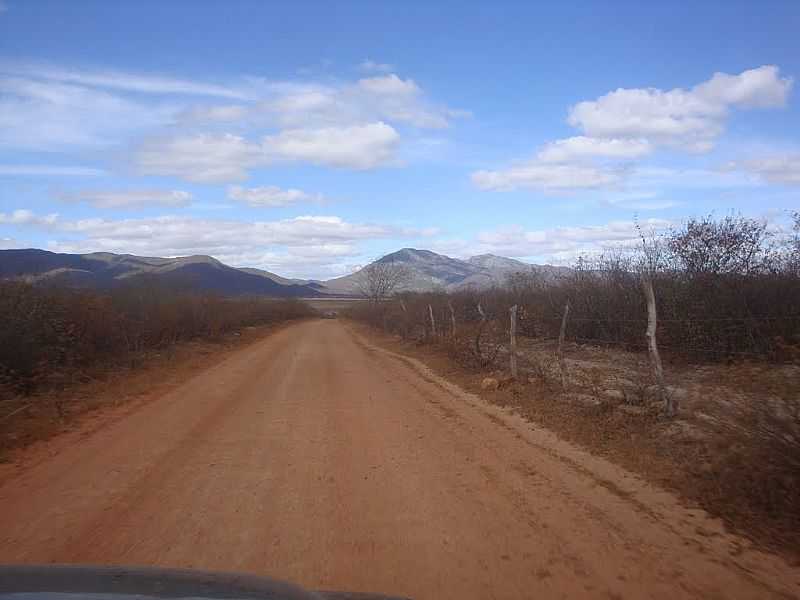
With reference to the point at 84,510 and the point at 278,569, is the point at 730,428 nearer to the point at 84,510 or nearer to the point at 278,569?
the point at 278,569

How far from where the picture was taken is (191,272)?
141ft

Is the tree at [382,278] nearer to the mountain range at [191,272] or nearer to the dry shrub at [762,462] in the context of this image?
the mountain range at [191,272]

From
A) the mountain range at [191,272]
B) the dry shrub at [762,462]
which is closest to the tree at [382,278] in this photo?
the mountain range at [191,272]

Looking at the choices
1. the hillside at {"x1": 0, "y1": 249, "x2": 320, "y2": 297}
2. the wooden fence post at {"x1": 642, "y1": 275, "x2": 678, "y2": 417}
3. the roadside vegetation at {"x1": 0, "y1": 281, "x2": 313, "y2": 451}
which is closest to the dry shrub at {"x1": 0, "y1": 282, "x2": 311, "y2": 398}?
the roadside vegetation at {"x1": 0, "y1": 281, "x2": 313, "y2": 451}

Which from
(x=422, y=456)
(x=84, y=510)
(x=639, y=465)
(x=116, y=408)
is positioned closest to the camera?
(x=84, y=510)

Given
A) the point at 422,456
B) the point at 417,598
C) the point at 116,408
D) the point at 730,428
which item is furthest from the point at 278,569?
the point at 116,408

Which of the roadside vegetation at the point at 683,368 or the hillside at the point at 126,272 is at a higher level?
the hillside at the point at 126,272

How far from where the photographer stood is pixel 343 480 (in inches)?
285

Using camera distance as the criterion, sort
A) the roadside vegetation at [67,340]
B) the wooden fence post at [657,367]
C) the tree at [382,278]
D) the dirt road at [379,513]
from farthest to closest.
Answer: the tree at [382,278] → the roadside vegetation at [67,340] → the wooden fence post at [657,367] → the dirt road at [379,513]

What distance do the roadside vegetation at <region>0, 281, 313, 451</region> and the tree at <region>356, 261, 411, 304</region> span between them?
4712 centimetres

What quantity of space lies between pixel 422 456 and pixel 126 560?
4179mm

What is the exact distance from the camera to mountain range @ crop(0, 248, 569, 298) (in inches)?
792

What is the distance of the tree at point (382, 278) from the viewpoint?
247ft

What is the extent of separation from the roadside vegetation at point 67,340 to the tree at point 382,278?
155 feet
